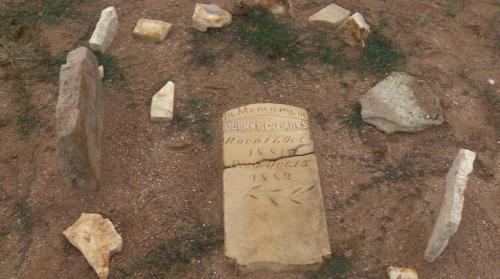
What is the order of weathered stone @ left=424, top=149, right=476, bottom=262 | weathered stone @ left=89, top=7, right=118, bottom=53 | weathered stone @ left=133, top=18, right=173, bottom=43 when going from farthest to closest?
weathered stone @ left=133, top=18, right=173, bottom=43
weathered stone @ left=89, top=7, right=118, bottom=53
weathered stone @ left=424, top=149, right=476, bottom=262

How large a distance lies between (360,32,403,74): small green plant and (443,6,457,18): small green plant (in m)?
0.89

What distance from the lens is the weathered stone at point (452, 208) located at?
9.70 feet

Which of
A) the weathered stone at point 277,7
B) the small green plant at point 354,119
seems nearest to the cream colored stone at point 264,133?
the small green plant at point 354,119

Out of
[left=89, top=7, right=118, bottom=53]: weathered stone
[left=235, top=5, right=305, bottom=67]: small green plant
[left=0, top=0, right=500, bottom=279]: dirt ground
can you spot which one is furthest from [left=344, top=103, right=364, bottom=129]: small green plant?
[left=89, top=7, right=118, bottom=53]: weathered stone

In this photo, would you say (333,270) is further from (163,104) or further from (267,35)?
(267,35)

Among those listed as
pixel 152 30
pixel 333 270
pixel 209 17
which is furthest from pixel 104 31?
pixel 333 270

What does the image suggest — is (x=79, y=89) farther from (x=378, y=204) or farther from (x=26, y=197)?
(x=378, y=204)

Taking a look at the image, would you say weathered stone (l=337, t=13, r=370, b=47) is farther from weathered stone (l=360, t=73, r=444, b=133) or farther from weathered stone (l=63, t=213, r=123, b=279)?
weathered stone (l=63, t=213, r=123, b=279)

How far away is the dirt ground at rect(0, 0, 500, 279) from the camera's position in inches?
131

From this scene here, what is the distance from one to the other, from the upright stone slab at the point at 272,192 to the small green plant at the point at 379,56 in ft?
3.28

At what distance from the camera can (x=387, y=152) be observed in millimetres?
3891

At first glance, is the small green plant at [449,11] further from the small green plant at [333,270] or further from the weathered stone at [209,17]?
the small green plant at [333,270]

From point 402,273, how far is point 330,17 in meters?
2.66

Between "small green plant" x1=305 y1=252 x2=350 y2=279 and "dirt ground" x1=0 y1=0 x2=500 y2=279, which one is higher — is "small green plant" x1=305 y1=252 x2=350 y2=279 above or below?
below
